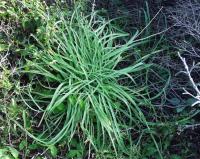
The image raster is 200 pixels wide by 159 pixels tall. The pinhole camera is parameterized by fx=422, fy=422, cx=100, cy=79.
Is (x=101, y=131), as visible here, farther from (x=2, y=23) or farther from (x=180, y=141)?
(x=2, y=23)

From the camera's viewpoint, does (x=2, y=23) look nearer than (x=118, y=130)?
No

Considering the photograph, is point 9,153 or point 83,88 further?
point 83,88

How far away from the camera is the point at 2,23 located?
2842 mm

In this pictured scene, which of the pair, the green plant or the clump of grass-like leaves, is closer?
the green plant

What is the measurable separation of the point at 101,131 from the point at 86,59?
505 millimetres

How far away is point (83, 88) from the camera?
2648 millimetres

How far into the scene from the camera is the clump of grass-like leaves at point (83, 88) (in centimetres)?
253

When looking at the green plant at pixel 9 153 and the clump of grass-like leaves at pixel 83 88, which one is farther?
the clump of grass-like leaves at pixel 83 88

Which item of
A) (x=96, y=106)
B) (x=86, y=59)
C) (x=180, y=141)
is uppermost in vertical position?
(x=86, y=59)

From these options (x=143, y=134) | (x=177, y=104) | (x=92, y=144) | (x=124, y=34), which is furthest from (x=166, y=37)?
(x=92, y=144)

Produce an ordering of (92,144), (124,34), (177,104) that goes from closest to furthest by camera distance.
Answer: (92,144), (177,104), (124,34)

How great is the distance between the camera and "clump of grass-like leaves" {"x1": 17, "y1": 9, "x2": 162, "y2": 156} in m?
2.53

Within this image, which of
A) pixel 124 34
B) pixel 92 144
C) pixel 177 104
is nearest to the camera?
pixel 92 144

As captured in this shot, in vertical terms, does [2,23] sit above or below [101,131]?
above
